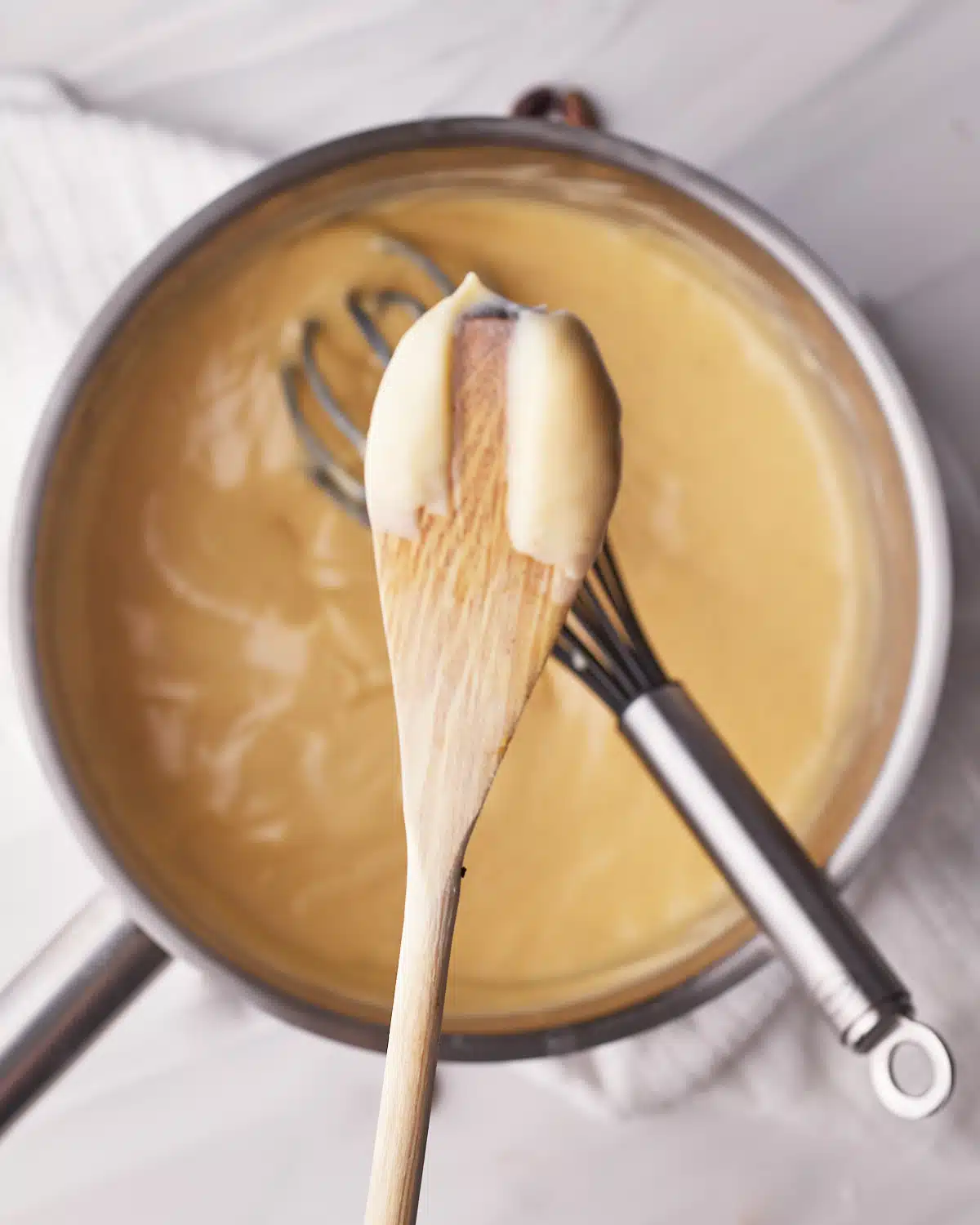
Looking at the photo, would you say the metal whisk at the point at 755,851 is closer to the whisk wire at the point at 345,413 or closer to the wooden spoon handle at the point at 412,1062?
the whisk wire at the point at 345,413

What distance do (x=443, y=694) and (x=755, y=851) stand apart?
0.17 meters

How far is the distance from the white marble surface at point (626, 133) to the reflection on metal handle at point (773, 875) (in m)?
0.17

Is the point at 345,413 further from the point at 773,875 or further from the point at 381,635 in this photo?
the point at 773,875

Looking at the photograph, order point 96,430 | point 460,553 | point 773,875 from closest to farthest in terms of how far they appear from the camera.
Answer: point 460,553
point 773,875
point 96,430

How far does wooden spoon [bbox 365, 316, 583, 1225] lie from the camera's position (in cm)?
32

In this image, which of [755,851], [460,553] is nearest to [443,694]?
[460,553]

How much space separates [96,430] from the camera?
54cm

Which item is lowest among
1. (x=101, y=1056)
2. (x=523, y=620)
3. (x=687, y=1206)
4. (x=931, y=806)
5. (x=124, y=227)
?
(x=687, y=1206)

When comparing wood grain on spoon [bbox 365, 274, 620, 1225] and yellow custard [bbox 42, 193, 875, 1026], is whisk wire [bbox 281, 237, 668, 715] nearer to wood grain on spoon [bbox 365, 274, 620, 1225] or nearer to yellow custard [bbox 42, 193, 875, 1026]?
yellow custard [bbox 42, 193, 875, 1026]

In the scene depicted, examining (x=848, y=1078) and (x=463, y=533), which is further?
(x=848, y=1078)

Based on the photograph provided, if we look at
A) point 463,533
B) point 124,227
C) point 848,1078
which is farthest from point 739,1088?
point 124,227

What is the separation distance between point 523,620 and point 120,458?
0.32 meters

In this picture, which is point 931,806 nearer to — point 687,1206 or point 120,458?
point 687,1206

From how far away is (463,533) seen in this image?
0.32m
